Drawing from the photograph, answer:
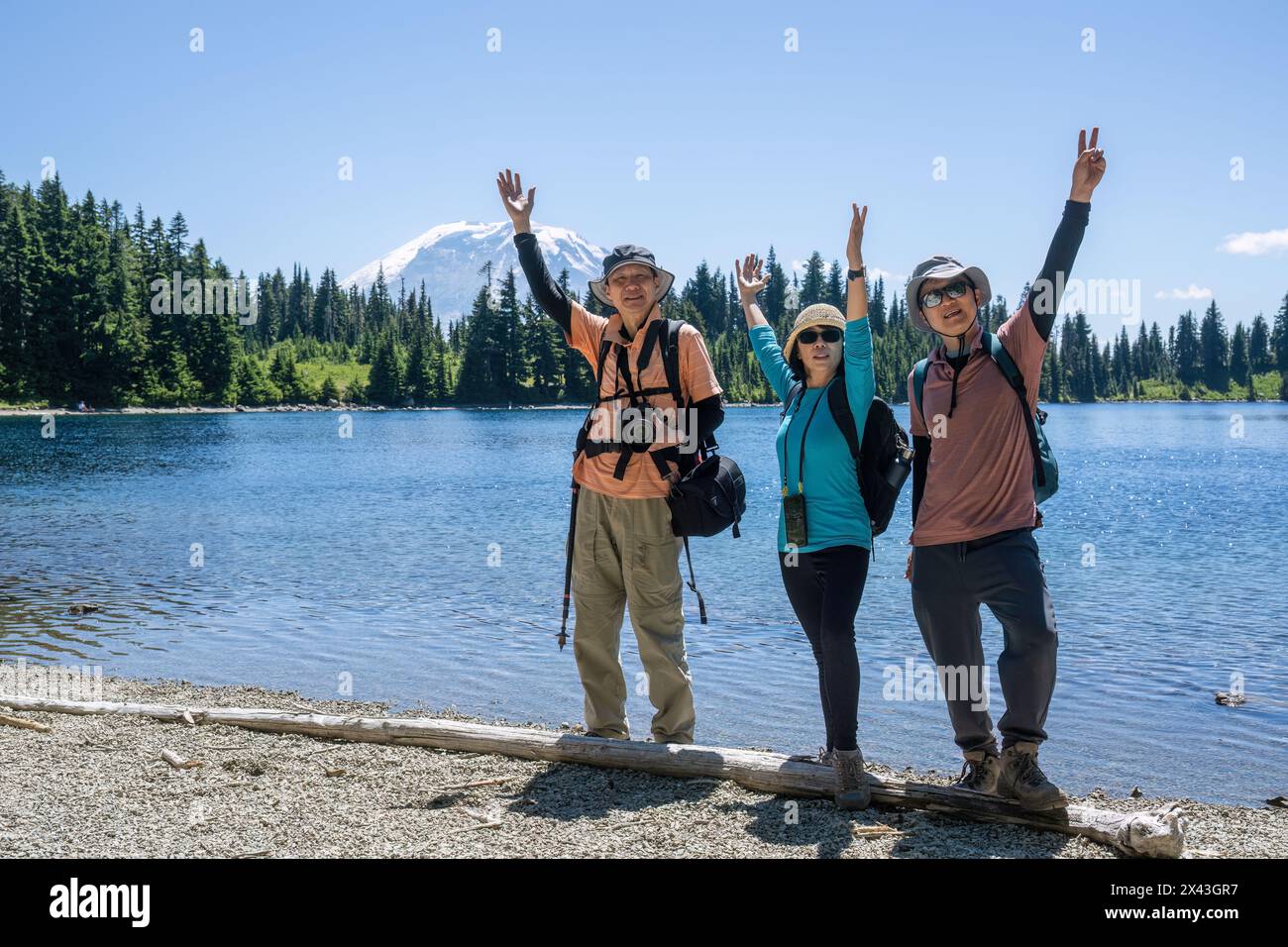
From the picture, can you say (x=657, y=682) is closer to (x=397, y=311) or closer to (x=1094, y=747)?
(x=1094, y=747)

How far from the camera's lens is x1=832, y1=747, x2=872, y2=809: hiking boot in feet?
16.1

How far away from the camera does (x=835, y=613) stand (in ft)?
16.0

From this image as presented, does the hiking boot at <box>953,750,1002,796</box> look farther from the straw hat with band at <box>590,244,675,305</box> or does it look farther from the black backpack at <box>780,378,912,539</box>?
the straw hat with band at <box>590,244,675,305</box>

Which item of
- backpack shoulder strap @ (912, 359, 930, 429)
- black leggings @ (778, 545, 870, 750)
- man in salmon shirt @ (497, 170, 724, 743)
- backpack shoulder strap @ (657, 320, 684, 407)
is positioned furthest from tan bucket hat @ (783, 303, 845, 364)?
black leggings @ (778, 545, 870, 750)

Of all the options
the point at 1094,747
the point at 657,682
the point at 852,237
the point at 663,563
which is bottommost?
the point at 1094,747

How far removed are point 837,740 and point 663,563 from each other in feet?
4.59

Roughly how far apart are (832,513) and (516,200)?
9.32ft

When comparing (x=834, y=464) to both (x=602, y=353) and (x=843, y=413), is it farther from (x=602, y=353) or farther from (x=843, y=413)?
(x=602, y=353)

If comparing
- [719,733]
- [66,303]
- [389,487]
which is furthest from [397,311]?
[719,733]

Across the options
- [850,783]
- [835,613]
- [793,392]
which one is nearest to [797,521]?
[835,613]

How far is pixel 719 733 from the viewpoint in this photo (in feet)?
29.5

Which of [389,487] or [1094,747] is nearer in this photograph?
[1094,747]

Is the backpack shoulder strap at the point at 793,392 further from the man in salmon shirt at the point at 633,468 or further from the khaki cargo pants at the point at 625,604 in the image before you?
the khaki cargo pants at the point at 625,604

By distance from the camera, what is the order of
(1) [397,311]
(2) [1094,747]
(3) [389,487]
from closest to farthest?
1. (2) [1094,747]
2. (3) [389,487]
3. (1) [397,311]
